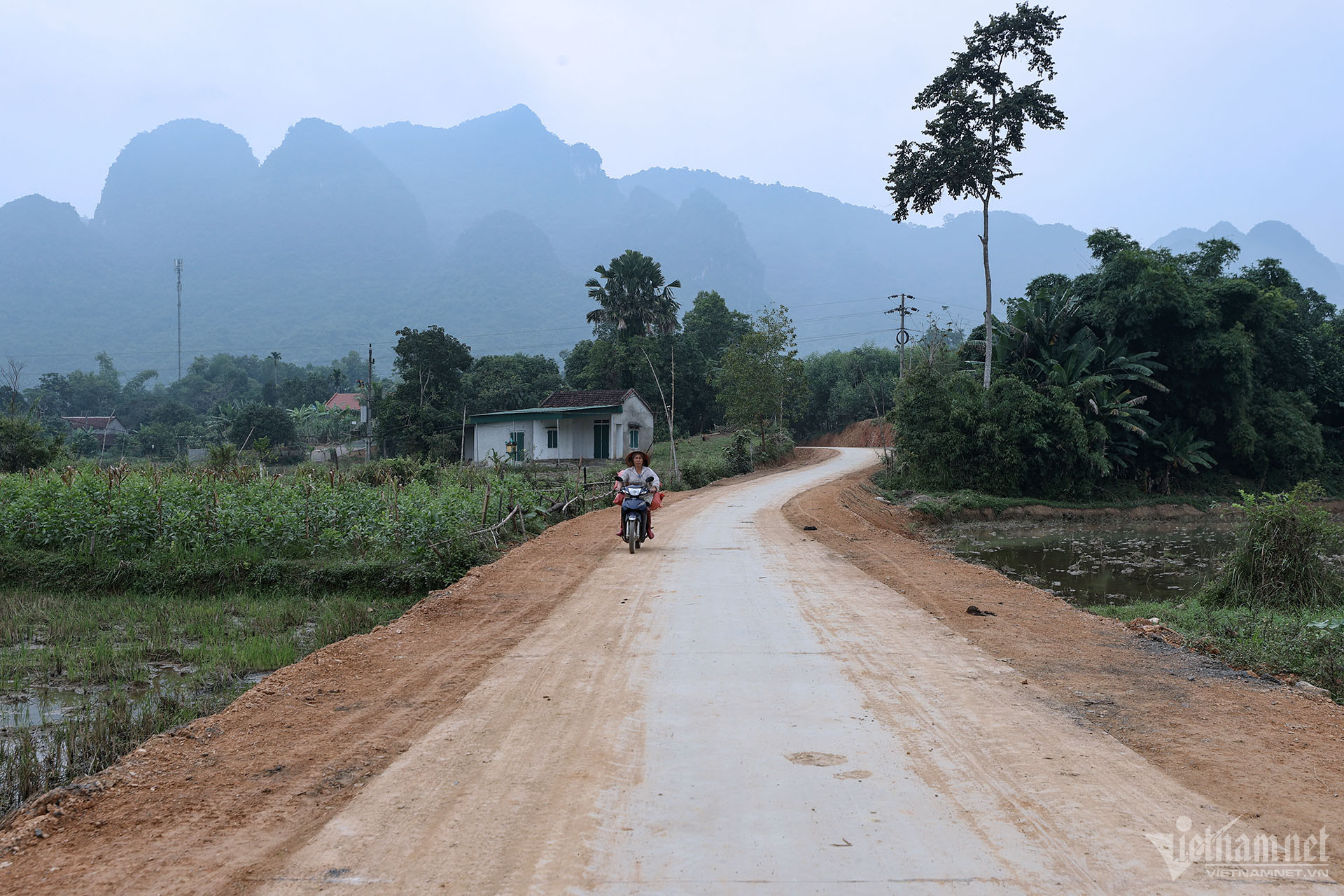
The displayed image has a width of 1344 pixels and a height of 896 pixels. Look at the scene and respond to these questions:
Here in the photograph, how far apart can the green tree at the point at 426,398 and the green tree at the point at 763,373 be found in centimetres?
1541

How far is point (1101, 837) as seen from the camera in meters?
3.39

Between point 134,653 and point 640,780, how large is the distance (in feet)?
24.1

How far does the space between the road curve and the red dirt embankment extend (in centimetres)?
4862

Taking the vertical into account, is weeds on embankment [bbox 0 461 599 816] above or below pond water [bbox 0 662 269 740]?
above

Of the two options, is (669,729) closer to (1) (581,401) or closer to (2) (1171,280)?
(2) (1171,280)

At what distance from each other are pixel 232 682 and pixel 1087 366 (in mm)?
30900

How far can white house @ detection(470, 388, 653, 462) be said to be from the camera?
41875mm

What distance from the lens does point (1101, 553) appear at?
62.6 feet

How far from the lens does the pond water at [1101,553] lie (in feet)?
46.2

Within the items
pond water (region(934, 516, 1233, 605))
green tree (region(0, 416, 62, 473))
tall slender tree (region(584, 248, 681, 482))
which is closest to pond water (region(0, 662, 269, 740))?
pond water (region(934, 516, 1233, 605))

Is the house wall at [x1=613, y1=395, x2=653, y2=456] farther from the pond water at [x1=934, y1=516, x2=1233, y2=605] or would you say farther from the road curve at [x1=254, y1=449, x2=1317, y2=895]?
Answer: the road curve at [x1=254, y1=449, x2=1317, y2=895]

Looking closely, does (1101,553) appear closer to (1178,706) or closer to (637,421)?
(1178,706)

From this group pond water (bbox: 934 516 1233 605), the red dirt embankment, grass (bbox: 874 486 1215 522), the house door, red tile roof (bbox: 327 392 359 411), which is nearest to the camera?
pond water (bbox: 934 516 1233 605)

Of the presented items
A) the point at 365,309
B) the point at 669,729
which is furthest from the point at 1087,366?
the point at 365,309
